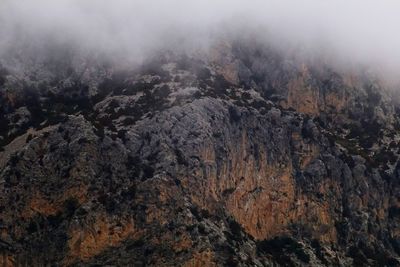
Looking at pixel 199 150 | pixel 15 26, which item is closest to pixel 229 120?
pixel 199 150

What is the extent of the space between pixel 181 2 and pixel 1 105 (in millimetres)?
44648

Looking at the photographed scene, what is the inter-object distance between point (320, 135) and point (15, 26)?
175 ft

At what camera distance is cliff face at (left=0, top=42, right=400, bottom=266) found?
287 feet

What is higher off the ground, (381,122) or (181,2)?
(181,2)

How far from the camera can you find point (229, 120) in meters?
105

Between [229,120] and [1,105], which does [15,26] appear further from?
[229,120]

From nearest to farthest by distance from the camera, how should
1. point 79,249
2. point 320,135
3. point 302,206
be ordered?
point 79,249
point 302,206
point 320,135

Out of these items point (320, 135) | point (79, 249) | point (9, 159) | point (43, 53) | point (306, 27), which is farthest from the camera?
point (306, 27)

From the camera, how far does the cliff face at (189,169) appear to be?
87625mm

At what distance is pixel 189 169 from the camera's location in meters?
94.8

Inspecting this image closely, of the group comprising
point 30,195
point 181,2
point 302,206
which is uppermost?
point 181,2

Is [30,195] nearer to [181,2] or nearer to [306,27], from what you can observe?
[181,2]

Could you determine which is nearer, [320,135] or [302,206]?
[302,206]

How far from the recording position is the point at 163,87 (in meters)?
109
